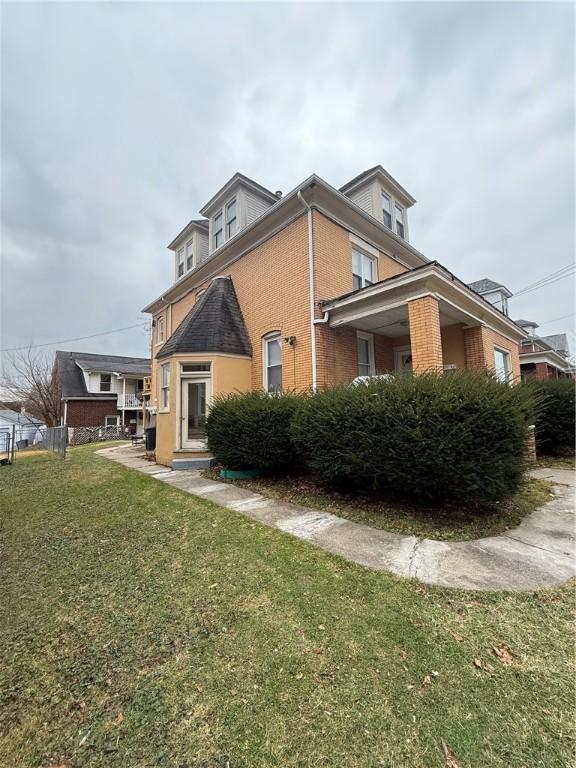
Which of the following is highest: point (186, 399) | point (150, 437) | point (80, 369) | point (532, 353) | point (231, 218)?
point (231, 218)

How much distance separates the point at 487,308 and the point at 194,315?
862 cm

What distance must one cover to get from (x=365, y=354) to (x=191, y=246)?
35.0 feet

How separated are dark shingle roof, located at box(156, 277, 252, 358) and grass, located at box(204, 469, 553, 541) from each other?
4.81 m

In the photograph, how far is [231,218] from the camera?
12.5 metres

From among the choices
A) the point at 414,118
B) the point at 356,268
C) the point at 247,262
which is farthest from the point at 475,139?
the point at 247,262

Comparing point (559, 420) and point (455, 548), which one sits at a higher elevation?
point (559, 420)

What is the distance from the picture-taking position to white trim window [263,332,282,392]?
9.80 meters

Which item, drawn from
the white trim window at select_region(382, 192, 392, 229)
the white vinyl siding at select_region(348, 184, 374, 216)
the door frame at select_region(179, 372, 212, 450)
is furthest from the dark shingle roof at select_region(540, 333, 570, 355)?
the door frame at select_region(179, 372, 212, 450)

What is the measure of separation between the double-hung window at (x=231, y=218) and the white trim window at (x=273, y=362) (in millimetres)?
→ 5184

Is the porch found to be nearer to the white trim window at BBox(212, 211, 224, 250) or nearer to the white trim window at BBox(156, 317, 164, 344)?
the white trim window at BBox(212, 211, 224, 250)

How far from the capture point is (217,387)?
9.67 metres

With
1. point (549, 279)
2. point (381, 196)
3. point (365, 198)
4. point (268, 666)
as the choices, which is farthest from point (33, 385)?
point (549, 279)

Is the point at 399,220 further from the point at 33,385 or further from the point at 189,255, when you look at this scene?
the point at 33,385

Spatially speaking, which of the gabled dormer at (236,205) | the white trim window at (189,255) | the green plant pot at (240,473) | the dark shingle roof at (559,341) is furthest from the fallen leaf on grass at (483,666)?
the dark shingle roof at (559,341)
